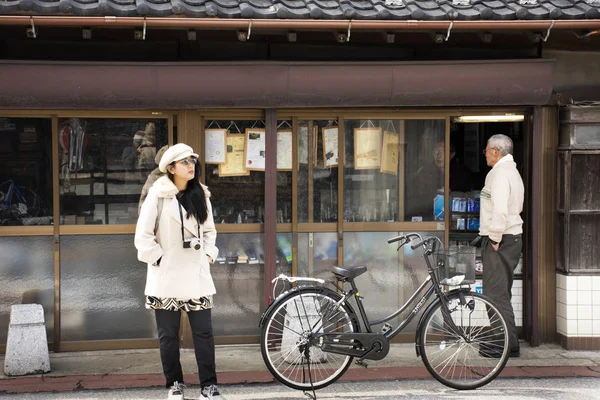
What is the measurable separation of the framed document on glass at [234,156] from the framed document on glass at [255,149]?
0.06 meters

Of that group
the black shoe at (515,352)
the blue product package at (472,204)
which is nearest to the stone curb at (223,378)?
the black shoe at (515,352)

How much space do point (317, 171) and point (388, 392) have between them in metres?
2.75

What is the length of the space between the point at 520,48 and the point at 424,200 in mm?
1942

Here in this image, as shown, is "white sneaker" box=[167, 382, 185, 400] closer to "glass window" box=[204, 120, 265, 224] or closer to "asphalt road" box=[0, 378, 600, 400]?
"asphalt road" box=[0, 378, 600, 400]

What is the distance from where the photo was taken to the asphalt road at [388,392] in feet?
24.5

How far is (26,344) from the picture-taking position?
8.18m

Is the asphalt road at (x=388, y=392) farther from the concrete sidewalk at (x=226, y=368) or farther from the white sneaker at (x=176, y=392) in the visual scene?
the white sneaker at (x=176, y=392)

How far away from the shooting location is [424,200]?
959 cm

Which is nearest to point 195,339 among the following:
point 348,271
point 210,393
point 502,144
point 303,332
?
point 210,393

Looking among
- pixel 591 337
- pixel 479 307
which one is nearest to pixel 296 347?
pixel 479 307

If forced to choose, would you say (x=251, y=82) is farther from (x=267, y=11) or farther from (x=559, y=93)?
(x=559, y=93)

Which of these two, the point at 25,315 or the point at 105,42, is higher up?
the point at 105,42

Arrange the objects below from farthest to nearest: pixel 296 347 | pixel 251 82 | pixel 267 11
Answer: pixel 251 82, pixel 267 11, pixel 296 347

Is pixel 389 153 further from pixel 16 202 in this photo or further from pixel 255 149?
pixel 16 202
